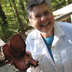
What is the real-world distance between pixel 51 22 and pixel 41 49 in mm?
354

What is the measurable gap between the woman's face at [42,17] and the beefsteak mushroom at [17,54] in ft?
1.16

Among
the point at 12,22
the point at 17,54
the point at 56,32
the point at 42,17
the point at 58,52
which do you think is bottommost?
the point at 12,22

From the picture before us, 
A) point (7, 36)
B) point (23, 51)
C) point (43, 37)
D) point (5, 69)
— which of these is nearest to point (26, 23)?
point (7, 36)

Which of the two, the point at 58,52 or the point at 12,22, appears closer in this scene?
the point at 58,52

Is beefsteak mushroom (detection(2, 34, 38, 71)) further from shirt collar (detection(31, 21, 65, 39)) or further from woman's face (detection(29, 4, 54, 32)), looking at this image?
shirt collar (detection(31, 21, 65, 39))

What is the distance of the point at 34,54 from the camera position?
112 cm

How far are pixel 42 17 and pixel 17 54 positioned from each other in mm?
428

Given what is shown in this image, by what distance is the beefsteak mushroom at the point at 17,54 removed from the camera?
594mm

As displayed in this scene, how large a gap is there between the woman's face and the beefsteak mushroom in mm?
353

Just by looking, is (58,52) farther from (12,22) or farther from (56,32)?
(12,22)

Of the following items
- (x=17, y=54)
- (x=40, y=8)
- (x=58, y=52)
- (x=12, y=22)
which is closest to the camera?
(x=17, y=54)

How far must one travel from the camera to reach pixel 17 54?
2.07ft

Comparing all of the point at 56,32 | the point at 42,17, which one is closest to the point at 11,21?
the point at 56,32

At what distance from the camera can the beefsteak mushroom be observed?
594 mm
